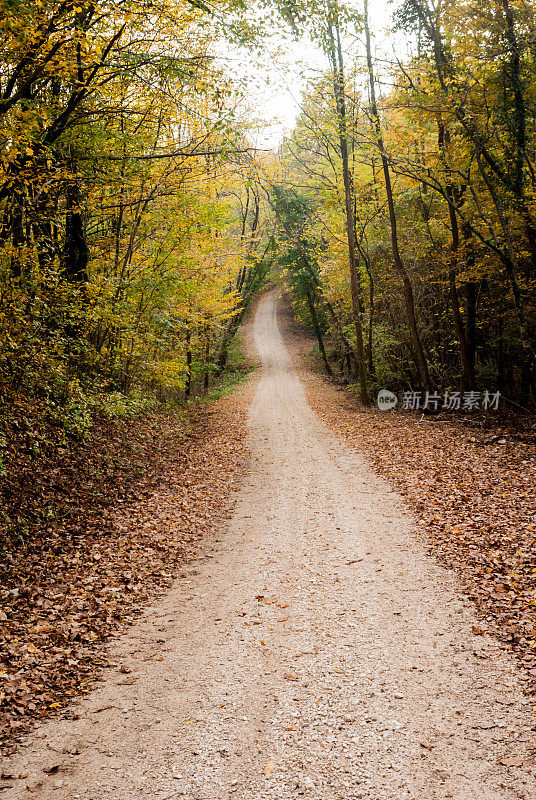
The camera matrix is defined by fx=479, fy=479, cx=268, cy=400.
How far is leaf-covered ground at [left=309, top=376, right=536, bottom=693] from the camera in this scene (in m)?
5.55

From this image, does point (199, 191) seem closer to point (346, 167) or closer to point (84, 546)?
point (346, 167)

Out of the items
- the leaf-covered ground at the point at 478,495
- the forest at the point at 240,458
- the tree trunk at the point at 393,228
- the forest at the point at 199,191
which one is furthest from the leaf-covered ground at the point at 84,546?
the tree trunk at the point at 393,228

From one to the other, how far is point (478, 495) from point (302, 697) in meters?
5.70

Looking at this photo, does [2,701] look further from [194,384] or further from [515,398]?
[194,384]

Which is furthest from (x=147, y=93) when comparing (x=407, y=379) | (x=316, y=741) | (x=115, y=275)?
(x=407, y=379)

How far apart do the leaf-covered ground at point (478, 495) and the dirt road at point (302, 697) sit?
352 millimetres

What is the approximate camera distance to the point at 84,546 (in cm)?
730

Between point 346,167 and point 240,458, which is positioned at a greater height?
point 346,167

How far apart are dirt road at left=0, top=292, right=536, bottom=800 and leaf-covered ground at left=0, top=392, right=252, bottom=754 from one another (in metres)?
0.39

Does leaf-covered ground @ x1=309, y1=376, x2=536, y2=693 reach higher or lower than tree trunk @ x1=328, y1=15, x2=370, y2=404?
lower

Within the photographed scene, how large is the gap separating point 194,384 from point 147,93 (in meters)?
19.1

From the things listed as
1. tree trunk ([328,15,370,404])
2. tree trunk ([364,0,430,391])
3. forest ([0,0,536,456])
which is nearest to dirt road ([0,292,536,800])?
forest ([0,0,536,456])

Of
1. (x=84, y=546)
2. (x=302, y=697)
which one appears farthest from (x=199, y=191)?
(x=302, y=697)

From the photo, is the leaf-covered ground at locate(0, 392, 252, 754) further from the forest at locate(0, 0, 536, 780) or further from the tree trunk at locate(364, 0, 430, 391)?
the tree trunk at locate(364, 0, 430, 391)
